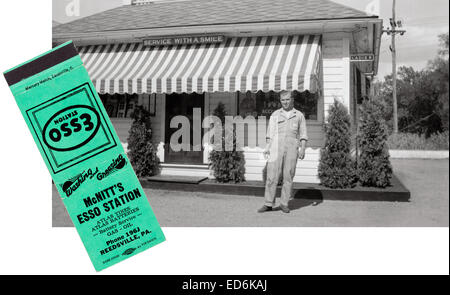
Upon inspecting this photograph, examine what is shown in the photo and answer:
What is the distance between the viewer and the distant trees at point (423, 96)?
15.4 ft

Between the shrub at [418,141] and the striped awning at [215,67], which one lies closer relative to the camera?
the shrub at [418,141]

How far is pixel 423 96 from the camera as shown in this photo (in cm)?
573

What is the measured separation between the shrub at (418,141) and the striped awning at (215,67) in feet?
6.87

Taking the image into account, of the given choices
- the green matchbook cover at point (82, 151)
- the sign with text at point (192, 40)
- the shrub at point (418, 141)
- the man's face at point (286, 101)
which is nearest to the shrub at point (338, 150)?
the shrub at point (418, 141)

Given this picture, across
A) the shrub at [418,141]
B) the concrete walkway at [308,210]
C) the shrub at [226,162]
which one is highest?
the shrub at [418,141]

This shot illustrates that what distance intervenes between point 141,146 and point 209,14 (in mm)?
3119

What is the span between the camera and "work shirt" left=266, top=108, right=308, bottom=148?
5430mm

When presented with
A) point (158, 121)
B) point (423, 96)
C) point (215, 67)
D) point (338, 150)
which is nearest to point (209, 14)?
point (215, 67)

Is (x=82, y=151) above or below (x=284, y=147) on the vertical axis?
above

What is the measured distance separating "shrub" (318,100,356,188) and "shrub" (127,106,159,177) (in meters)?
3.59

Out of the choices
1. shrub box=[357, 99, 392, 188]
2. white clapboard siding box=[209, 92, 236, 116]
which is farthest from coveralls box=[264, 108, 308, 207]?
white clapboard siding box=[209, 92, 236, 116]

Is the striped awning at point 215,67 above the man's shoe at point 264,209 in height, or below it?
above

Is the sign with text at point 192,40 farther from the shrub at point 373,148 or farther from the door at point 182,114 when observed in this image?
the shrub at point 373,148

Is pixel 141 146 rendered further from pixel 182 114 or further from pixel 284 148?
pixel 284 148
